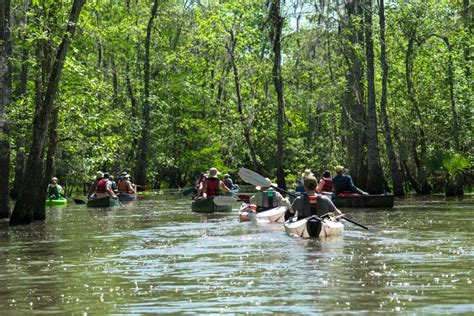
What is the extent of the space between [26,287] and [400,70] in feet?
135

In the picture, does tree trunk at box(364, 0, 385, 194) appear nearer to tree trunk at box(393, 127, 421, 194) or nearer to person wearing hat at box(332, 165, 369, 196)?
tree trunk at box(393, 127, 421, 194)

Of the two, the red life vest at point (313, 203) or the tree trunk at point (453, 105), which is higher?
the tree trunk at point (453, 105)

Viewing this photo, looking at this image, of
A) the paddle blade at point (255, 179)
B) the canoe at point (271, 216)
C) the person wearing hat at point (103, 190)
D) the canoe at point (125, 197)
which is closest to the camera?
the paddle blade at point (255, 179)

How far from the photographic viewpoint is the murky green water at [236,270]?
1024 cm

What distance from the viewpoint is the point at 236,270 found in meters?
13.5

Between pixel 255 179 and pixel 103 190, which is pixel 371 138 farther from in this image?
pixel 255 179

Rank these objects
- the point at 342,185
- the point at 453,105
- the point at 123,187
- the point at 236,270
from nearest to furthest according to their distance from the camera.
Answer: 1. the point at 236,270
2. the point at 342,185
3. the point at 453,105
4. the point at 123,187

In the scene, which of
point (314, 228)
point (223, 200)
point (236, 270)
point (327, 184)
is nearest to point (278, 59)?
point (327, 184)

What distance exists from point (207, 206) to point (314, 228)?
12.9 metres

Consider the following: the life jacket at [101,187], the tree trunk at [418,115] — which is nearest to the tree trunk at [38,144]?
the life jacket at [101,187]

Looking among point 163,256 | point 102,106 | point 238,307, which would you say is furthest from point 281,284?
point 102,106

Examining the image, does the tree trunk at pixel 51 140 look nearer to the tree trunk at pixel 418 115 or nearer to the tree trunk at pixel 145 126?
the tree trunk at pixel 418 115

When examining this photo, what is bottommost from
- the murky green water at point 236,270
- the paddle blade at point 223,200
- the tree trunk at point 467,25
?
the murky green water at point 236,270

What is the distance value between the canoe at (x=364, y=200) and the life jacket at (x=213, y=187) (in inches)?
166
